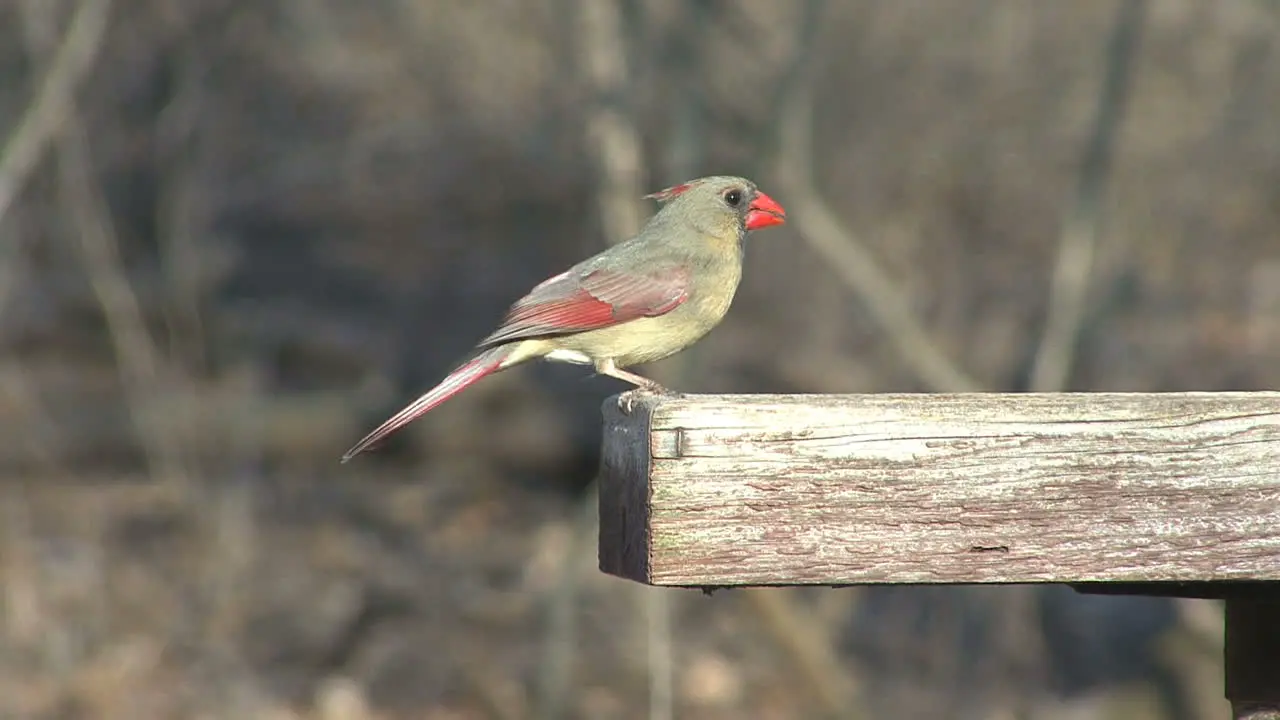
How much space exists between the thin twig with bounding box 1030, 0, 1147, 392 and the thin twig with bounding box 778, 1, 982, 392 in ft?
1.40

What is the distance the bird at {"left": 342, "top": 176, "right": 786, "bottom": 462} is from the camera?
4.31 meters

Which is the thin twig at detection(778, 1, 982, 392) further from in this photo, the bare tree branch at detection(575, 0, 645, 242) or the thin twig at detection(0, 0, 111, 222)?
the thin twig at detection(0, 0, 111, 222)

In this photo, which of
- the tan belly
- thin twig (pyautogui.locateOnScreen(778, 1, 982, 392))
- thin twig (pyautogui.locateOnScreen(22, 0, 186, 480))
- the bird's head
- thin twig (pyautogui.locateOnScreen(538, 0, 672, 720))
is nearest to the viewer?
the tan belly

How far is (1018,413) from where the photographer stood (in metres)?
2.47

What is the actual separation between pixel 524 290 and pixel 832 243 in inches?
275

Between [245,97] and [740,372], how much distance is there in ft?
13.5

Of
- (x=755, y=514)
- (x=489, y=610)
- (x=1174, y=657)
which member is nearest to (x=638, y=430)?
(x=755, y=514)

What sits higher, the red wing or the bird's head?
the bird's head

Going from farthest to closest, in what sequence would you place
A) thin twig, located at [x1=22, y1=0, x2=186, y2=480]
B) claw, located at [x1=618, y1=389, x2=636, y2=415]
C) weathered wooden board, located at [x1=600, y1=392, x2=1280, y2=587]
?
1. thin twig, located at [x1=22, y1=0, x2=186, y2=480]
2. claw, located at [x1=618, y1=389, x2=636, y2=415]
3. weathered wooden board, located at [x1=600, y1=392, x2=1280, y2=587]

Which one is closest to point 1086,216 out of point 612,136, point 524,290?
point 612,136

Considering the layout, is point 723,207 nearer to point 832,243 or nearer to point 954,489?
point 832,243

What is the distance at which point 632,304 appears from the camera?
4391mm

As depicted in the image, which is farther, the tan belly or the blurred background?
the blurred background

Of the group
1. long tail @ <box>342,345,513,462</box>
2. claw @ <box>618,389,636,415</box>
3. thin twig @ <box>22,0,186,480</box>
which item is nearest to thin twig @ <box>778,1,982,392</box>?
long tail @ <box>342,345,513,462</box>
